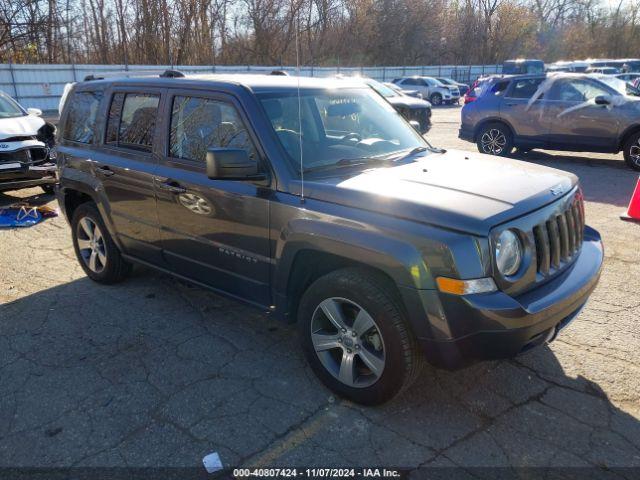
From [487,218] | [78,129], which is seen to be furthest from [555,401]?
[78,129]

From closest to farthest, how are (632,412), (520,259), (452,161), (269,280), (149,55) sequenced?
(520,259) < (632,412) < (269,280) < (452,161) < (149,55)

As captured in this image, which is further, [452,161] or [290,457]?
[452,161]

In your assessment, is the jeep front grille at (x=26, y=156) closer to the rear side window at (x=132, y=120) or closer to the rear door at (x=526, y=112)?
the rear side window at (x=132, y=120)

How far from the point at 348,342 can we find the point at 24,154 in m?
7.23

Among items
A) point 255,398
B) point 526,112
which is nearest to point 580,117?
point 526,112

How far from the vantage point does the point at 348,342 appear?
3.08 metres

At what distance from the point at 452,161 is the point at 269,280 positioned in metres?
1.53

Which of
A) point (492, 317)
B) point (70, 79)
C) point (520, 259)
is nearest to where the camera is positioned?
point (492, 317)

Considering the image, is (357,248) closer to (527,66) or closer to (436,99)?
(436,99)

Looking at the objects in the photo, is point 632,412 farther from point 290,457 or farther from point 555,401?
point 290,457

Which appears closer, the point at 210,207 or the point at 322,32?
the point at 210,207

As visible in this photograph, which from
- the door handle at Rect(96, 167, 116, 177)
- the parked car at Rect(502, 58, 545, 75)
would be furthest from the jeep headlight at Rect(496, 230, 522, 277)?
the parked car at Rect(502, 58, 545, 75)

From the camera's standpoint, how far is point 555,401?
314cm

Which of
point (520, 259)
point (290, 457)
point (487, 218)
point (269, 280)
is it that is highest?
point (487, 218)
